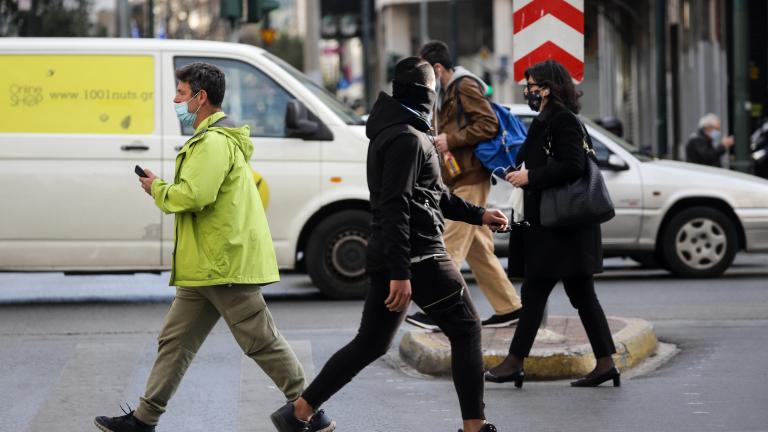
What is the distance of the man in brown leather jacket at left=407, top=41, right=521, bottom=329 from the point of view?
371 inches

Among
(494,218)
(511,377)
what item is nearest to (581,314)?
(511,377)

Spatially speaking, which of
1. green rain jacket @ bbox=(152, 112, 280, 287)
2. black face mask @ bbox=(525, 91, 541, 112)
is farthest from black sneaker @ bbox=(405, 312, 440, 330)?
green rain jacket @ bbox=(152, 112, 280, 287)

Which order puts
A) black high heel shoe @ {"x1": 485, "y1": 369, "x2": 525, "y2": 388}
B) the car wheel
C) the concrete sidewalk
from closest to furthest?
black high heel shoe @ {"x1": 485, "y1": 369, "x2": 525, "y2": 388} < the concrete sidewalk < the car wheel

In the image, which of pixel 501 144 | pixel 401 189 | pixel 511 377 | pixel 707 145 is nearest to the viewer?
pixel 401 189

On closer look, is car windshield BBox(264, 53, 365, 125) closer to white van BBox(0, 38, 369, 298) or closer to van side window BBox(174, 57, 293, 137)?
white van BBox(0, 38, 369, 298)

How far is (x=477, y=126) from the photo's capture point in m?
9.41

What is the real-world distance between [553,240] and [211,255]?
→ 204cm

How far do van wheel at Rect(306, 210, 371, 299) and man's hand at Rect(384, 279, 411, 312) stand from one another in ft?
18.7

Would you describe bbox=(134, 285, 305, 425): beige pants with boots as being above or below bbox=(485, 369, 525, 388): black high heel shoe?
above

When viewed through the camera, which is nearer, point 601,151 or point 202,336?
point 202,336

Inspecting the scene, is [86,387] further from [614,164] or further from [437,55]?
[614,164]

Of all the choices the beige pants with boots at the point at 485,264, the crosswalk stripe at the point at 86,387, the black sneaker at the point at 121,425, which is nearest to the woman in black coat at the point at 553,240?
the beige pants with boots at the point at 485,264

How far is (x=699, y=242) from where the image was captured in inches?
523

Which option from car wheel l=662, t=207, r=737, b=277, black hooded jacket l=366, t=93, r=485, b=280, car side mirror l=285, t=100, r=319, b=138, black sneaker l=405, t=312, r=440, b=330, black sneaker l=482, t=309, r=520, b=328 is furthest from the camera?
car wheel l=662, t=207, r=737, b=277
